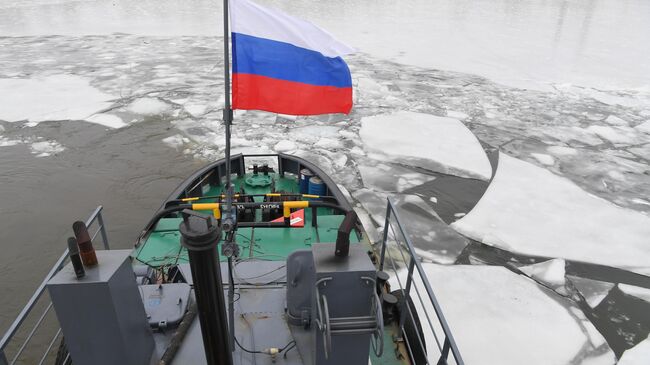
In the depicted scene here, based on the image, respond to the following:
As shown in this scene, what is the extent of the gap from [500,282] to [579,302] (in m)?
1.15

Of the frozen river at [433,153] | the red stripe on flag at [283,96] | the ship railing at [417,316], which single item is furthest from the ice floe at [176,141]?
the red stripe on flag at [283,96]

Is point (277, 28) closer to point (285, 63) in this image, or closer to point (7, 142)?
point (285, 63)

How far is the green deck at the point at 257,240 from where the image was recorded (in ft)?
A: 18.2

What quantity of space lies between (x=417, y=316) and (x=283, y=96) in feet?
10.1

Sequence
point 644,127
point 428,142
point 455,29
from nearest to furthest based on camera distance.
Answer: point 428,142
point 644,127
point 455,29

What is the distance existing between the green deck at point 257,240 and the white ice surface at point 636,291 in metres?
4.56

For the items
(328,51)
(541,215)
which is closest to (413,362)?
(328,51)

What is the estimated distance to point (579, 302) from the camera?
6559 millimetres

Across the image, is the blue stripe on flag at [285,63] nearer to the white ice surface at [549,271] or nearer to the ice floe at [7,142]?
the white ice surface at [549,271]

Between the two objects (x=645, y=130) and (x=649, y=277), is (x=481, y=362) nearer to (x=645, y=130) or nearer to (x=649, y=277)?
(x=649, y=277)

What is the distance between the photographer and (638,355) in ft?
18.8

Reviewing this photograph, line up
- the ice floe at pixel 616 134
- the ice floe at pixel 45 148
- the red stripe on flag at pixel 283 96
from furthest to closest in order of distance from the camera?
the ice floe at pixel 616 134, the ice floe at pixel 45 148, the red stripe on flag at pixel 283 96

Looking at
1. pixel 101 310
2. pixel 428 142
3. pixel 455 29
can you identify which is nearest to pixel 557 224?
pixel 428 142

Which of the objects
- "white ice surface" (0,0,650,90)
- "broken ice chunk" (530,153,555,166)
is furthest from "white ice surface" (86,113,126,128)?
"white ice surface" (0,0,650,90)
